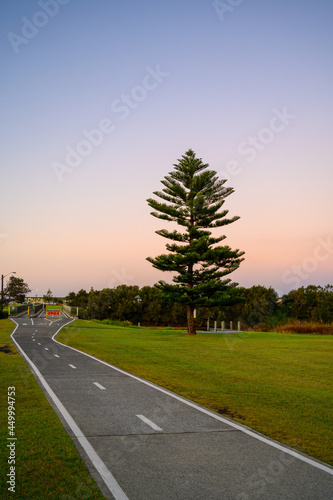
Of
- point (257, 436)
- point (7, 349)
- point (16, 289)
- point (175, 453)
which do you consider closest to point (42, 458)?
point (175, 453)

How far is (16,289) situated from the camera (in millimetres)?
157750

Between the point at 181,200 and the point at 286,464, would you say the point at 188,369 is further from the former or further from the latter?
the point at 181,200

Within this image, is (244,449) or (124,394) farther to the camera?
(124,394)

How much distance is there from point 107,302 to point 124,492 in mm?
108410

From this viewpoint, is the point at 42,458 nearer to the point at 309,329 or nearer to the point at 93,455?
the point at 93,455

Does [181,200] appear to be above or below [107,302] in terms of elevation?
above

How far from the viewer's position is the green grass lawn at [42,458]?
5268 mm

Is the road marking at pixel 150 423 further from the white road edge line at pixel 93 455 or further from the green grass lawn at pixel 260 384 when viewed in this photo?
the green grass lawn at pixel 260 384

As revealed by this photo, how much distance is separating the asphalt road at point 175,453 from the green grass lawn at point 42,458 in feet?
0.60

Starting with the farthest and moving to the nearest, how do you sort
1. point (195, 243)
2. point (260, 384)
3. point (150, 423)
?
point (195, 243)
point (260, 384)
point (150, 423)

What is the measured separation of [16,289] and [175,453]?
159098mm

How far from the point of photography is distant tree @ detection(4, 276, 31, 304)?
6132 inches

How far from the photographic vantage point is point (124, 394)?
1104 centimetres

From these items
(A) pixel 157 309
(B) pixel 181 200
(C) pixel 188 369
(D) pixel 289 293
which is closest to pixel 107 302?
(A) pixel 157 309
